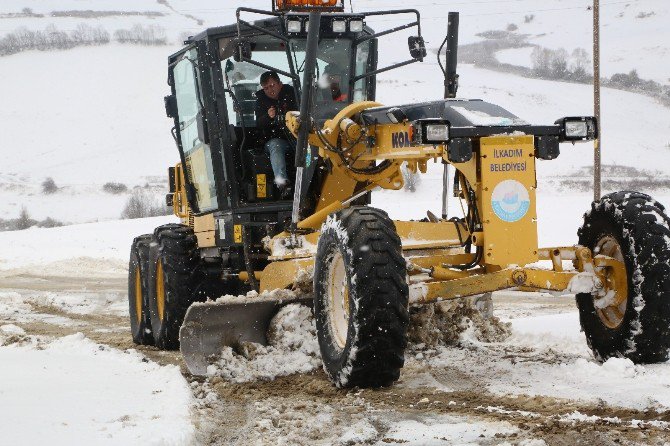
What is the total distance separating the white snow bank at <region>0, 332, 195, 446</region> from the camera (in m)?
3.98

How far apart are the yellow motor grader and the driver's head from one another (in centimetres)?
10

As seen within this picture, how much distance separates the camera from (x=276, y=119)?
310 inches

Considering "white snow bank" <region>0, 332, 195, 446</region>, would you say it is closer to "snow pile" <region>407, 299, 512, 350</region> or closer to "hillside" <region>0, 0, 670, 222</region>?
"snow pile" <region>407, 299, 512, 350</region>

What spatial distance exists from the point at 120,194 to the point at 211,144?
32.8 m

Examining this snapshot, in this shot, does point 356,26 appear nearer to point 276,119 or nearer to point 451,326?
point 276,119

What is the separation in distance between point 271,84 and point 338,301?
2.71 m

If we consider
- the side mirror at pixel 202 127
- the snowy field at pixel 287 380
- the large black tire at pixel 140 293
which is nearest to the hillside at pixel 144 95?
the snowy field at pixel 287 380

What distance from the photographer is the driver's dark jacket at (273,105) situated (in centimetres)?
773

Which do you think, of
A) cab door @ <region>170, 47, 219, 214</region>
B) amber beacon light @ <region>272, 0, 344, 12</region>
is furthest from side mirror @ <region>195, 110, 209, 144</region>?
amber beacon light @ <region>272, 0, 344, 12</region>

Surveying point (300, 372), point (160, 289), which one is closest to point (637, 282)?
point (300, 372)

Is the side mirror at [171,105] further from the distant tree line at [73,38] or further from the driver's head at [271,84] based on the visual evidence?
the distant tree line at [73,38]

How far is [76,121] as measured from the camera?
5191 cm

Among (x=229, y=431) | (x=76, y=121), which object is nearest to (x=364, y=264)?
(x=229, y=431)

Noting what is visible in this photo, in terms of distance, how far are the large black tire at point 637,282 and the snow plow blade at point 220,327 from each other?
203 cm
